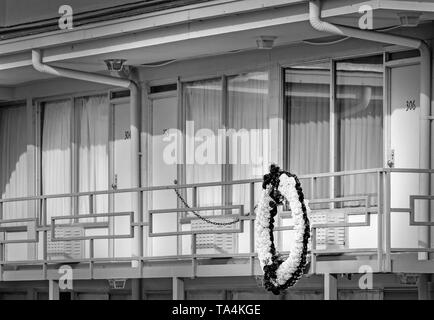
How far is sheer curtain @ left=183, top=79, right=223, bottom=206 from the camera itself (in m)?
26.7

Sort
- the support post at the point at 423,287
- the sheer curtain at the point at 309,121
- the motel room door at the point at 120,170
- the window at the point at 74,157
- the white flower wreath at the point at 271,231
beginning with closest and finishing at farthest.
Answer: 1. the white flower wreath at the point at 271,231
2. the support post at the point at 423,287
3. the sheer curtain at the point at 309,121
4. the motel room door at the point at 120,170
5. the window at the point at 74,157

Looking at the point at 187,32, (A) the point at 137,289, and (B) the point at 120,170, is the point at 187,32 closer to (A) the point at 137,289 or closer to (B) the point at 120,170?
(B) the point at 120,170

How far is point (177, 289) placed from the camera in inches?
1002

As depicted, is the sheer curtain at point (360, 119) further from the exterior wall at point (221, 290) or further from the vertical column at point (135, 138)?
the vertical column at point (135, 138)

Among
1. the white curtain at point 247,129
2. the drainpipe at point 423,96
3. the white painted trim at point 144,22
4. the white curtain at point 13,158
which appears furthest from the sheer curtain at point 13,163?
the drainpipe at point 423,96

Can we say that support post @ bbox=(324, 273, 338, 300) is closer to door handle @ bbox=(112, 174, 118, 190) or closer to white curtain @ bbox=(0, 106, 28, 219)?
door handle @ bbox=(112, 174, 118, 190)

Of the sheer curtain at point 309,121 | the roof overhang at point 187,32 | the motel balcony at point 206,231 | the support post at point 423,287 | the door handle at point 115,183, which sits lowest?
the support post at point 423,287

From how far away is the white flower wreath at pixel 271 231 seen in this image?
22750 millimetres

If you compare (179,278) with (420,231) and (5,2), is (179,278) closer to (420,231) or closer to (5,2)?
(420,231)

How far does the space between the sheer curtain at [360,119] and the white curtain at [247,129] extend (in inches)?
59.7

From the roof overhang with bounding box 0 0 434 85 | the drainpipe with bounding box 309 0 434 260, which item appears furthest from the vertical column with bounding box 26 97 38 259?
the drainpipe with bounding box 309 0 434 260

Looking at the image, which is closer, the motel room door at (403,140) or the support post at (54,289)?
the motel room door at (403,140)

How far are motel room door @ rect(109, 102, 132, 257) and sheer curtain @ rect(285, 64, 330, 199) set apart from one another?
12.2 feet

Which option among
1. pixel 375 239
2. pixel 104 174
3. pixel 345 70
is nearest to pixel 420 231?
pixel 375 239
